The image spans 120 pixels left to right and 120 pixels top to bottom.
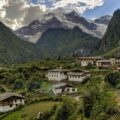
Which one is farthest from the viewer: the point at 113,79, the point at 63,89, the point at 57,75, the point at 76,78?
the point at 57,75

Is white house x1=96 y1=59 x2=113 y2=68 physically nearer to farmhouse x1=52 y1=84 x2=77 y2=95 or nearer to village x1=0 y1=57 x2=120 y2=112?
village x1=0 y1=57 x2=120 y2=112

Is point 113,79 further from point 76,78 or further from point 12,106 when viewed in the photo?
point 76,78

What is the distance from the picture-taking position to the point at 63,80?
161125 millimetres

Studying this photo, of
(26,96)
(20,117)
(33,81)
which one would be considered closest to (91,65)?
(33,81)

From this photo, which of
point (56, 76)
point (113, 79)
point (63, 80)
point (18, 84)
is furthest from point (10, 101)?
point (56, 76)

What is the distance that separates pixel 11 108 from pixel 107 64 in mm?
81678

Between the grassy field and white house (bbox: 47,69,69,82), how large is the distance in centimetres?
5774

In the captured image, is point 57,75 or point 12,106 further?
point 57,75

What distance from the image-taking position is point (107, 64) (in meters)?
186

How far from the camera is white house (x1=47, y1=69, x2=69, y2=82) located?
161 meters

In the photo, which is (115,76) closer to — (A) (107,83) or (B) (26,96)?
(A) (107,83)

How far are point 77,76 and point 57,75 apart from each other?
40.4 feet

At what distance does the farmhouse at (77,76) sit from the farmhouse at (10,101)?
38.1 meters

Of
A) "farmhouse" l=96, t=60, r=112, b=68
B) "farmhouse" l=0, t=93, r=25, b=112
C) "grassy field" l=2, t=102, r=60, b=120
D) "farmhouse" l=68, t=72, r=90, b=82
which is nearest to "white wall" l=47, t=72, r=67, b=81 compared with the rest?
"farmhouse" l=68, t=72, r=90, b=82
